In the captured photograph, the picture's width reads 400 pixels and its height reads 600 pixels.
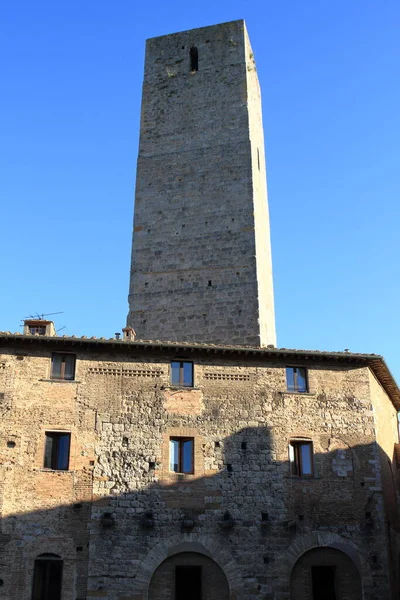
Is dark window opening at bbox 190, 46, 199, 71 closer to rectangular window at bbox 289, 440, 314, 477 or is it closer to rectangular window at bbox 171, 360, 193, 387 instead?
rectangular window at bbox 171, 360, 193, 387

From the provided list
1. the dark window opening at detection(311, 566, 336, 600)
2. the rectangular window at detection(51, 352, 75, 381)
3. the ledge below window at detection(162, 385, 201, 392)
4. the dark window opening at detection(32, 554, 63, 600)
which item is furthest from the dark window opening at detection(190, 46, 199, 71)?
the dark window opening at detection(32, 554, 63, 600)

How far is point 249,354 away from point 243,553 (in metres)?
5.56

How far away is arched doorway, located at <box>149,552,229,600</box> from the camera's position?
19469mm

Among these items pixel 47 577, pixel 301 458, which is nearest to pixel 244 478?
pixel 301 458

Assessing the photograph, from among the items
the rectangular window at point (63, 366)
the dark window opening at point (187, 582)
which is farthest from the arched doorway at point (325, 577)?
the rectangular window at point (63, 366)

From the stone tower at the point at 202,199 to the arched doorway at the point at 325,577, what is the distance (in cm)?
856

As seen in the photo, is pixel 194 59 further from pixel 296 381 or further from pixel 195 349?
pixel 296 381

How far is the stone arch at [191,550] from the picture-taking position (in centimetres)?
1947

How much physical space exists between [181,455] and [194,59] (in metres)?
18.4

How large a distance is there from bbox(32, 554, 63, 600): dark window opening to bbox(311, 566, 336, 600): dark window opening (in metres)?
6.66

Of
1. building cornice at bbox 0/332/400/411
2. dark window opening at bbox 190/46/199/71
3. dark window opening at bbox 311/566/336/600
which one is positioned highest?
dark window opening at bbox 190/46/199/71

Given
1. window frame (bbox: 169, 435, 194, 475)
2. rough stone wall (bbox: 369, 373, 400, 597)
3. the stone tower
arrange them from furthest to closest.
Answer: the stone tower → rough stone wall (bbox: 369, 373, 400, 597) → window frame (bbox: 169, 435, 194, 475)

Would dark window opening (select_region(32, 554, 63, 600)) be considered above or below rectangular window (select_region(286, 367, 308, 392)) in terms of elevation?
below

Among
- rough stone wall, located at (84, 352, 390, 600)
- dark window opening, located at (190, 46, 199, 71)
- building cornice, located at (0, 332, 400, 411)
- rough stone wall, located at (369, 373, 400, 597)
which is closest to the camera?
rough stone wall, located at (84, 352, 390, 600)
